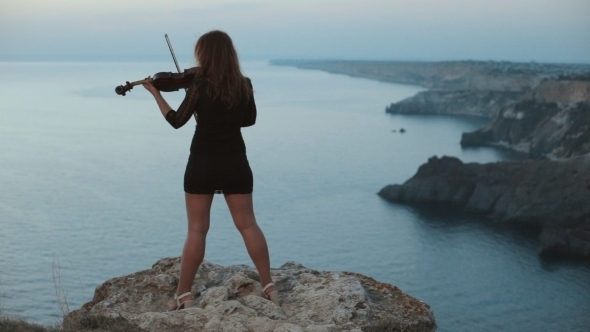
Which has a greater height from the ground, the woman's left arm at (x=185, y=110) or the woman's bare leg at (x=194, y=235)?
the woman's left arm at (x=185, y=110)

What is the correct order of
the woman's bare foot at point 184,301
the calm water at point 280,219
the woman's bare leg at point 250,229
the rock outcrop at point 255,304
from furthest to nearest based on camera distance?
1. the calm water at point 280,219
2. the woman's bare foot at point 184,301
3. the woman's bare leg at point 250,229
4. the rock outcrop at point 255,304

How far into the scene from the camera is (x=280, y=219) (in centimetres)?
5341

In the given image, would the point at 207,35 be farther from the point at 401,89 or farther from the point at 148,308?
the point at 401,89

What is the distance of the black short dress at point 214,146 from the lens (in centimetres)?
385

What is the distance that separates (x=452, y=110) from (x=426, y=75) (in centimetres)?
6304

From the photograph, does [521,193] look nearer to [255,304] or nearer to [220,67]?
[255,304]

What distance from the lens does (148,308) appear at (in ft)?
14.2

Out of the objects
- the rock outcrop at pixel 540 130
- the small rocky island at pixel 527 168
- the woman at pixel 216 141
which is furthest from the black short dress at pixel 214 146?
the rock outcrop at pixel 540 130

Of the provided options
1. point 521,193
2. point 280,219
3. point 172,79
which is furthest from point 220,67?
point 521,193

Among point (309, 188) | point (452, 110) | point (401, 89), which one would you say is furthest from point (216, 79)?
point (401, 89)

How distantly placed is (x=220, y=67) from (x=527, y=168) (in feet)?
168

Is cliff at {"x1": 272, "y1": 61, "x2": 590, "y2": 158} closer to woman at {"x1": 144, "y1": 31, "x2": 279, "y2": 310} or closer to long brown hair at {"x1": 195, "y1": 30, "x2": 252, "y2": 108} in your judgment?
woman at {"x1": 144, "y1": 31, "x2": 279, "y2": 310}

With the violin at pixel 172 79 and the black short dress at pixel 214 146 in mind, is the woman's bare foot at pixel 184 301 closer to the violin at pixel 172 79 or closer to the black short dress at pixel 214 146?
the black short dress at pixel 214 146

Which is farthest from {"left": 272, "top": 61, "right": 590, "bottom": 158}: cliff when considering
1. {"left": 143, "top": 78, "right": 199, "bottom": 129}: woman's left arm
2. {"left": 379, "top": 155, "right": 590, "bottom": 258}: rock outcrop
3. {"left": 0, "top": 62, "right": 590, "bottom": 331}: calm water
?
{"left": 143, "top": 78, "right": 199, "bottom": 129}: woman's left arm
